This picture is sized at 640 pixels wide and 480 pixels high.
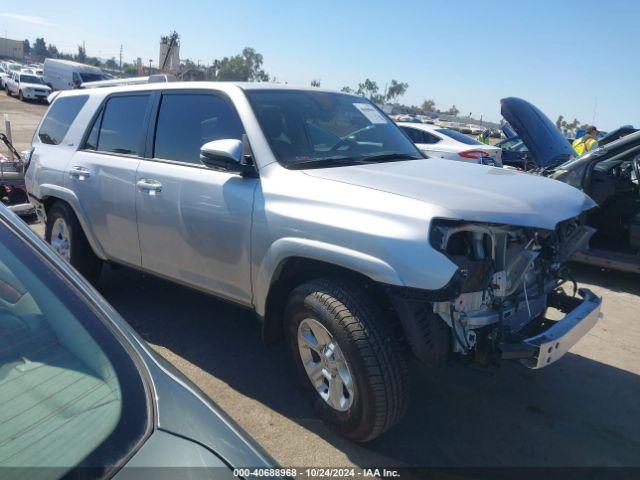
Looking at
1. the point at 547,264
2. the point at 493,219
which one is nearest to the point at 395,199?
the point at 493,219

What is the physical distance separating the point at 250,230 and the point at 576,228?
2.21 meters

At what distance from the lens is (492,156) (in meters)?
12.0

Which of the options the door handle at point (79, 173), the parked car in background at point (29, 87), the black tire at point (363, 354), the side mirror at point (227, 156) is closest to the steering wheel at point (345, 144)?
the side mirror at point (227, 156)

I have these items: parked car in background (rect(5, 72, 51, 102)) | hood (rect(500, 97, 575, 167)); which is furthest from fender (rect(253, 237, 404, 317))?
parked car in background (rect(5, 72, 51, 102))

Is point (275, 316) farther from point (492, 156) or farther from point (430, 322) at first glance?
point (492, 156)

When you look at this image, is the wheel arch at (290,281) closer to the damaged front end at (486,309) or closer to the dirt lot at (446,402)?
the damaged front end at (486,309)

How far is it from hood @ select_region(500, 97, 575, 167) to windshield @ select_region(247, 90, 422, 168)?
357 cm

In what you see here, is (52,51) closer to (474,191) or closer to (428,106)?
(428,106)

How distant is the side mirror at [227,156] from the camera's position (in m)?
3.31

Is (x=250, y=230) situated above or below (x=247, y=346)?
above

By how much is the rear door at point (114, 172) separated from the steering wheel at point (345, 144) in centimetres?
156

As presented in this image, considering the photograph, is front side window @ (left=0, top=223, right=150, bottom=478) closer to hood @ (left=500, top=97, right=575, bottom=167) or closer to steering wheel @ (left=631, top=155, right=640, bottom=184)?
steering wheel @ (left=631, top=155, right=640, bottom=184)

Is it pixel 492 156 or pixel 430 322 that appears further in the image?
pixel 492 156

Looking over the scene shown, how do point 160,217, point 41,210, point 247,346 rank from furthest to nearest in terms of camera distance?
point 41,210
point 247,346
point 160,217
